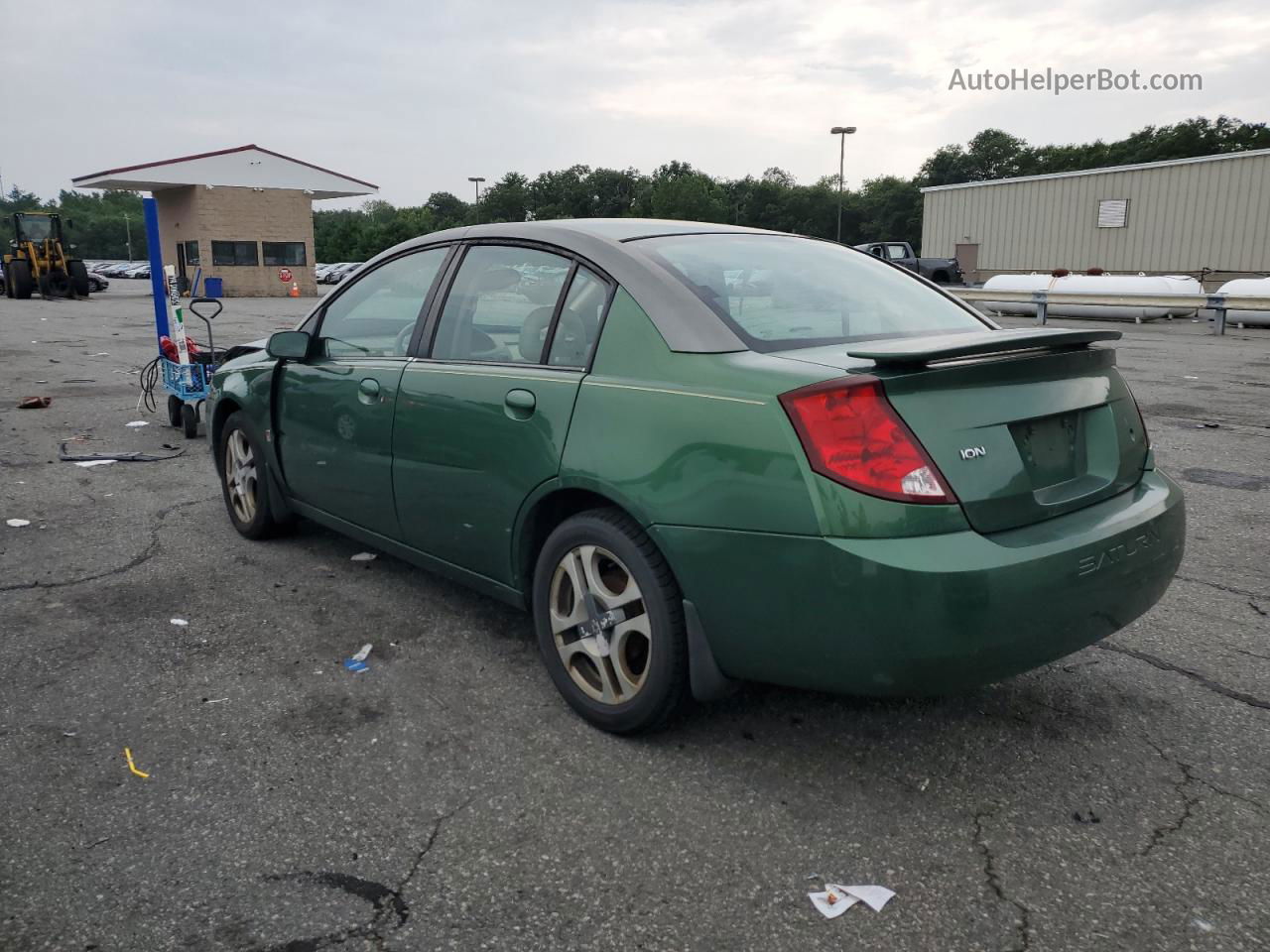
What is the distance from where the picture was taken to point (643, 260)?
313cm

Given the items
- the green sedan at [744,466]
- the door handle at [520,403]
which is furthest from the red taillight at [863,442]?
the door handle at [520,403]

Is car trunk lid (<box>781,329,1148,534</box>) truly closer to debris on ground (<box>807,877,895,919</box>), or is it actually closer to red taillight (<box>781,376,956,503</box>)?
red taillight (<box>781,376,956,503</box>)

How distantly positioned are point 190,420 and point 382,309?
4.74 metres

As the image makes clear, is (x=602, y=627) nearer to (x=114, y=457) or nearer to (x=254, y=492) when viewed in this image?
(x=254, y=492)

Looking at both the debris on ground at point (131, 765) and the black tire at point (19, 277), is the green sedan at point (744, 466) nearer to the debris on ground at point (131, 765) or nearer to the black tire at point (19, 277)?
the debris on ground at point (131, 765)

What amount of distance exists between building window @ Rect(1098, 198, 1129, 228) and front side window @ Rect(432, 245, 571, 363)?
113ft

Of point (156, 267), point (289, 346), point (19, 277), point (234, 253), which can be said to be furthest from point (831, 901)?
point (234, 253)

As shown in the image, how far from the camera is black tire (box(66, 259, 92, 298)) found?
33.5 meters

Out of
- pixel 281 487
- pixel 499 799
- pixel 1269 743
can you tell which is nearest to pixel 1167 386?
pixel 1269 743

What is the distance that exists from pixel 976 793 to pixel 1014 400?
107cm

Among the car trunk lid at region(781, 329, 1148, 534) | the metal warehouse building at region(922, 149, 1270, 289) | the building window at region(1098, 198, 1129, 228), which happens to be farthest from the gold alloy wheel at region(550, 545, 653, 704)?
the building window at region(1098, 198, 1129, 228)

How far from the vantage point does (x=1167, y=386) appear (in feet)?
37.2

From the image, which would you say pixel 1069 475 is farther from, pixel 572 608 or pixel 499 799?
pixel 499 799

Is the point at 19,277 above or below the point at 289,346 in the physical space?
above
